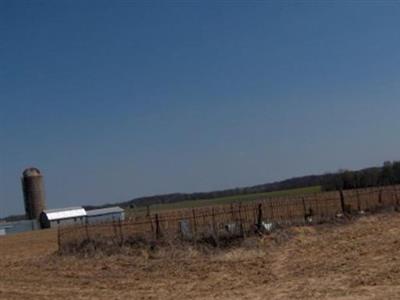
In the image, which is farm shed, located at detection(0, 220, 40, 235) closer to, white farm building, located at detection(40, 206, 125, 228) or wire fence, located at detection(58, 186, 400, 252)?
white farm building, located at detection(40, 206, 125, 228)

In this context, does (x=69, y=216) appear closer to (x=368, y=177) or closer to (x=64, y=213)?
(x=64, y=213)

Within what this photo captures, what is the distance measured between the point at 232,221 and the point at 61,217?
7408cm

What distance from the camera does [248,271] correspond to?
1894 centimetres

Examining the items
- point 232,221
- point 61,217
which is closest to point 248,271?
point 232,221

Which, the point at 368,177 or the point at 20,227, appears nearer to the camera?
the point at 368,177

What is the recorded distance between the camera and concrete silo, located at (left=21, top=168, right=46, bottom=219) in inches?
4048

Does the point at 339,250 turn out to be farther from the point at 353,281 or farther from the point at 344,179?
the point at 344,179

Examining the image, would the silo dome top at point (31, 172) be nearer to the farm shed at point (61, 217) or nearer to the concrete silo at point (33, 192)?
the concrete silo at point (33, 192)

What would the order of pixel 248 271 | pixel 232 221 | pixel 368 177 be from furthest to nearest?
1. pixel 368 177
2. pixel 232 221
3. pixel 248 271

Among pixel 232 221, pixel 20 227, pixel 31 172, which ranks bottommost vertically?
pixel 20 227

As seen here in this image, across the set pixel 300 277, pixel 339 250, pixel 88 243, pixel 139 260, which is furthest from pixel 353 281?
pixel 88 243

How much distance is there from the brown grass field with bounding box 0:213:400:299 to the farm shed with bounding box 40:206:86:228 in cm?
7113

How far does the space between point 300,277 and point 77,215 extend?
88276 millimetres

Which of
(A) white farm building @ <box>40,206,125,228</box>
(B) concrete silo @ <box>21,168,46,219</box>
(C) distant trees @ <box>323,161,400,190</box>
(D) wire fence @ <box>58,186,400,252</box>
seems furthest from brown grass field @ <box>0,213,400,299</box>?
(B) concrete silo @ <box>21,168,46,219</box>
